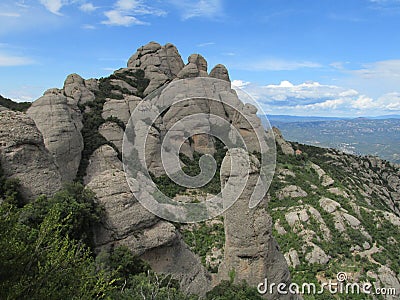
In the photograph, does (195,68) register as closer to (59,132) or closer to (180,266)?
(59,132)

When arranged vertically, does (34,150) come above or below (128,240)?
above

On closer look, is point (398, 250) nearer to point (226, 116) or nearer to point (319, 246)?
point (319, 246)

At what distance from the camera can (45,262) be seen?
9.28 metres

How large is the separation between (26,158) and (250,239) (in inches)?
437

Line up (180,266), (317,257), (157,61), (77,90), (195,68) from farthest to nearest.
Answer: (157,61)
(195,68)
(77,90)
(317,257)
(180,266)

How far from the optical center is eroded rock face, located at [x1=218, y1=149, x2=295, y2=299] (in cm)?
1445

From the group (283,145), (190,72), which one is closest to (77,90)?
(190,72)

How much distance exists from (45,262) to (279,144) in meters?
38.5

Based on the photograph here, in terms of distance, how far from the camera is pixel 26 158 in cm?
1739

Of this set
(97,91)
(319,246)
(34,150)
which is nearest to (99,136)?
(97,91)

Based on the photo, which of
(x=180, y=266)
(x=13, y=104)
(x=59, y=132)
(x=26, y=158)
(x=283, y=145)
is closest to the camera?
(x=180, y=266)

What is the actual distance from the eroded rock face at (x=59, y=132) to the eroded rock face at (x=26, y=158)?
9587 mm

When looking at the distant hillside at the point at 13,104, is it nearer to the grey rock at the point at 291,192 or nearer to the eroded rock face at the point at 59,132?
the eroded rock face at the point at 59,132

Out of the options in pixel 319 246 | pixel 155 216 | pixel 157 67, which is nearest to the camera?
pixel 155 216
